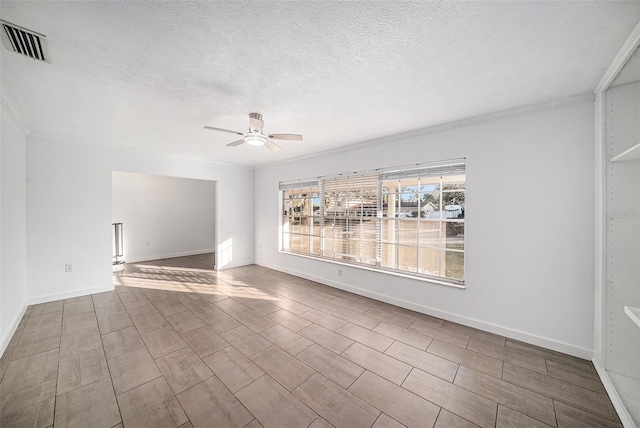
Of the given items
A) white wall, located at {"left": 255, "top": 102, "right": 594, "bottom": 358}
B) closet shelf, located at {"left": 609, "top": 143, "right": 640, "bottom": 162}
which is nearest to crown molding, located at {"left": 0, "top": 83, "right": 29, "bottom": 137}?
white wall, located at {"left": 255, "top": 102, "right": 594, "bottom": 358}

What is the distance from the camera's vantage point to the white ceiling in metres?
1.34

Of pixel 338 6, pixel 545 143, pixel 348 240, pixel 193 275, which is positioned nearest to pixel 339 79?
pixel 338 6

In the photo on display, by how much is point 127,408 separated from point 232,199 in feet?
15.0

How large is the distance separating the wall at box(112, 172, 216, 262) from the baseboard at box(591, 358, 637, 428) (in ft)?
28.1

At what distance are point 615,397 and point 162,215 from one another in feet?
28.8

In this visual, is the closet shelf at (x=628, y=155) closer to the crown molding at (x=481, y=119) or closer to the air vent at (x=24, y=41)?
the crown molding at (x=481, y=119)

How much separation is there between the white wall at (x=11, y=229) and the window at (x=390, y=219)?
3879mm

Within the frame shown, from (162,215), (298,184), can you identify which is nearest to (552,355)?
(298,184)

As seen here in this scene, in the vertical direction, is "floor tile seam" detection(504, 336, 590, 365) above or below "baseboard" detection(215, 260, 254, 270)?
below

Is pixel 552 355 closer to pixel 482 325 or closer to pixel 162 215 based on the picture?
pixel 482 325

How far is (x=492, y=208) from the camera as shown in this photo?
278cm

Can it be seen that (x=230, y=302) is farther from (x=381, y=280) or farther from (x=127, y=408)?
(x=381, y=280)

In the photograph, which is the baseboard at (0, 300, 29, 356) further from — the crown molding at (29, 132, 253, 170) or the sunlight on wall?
the sunlight on wall

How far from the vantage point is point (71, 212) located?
150 inches
